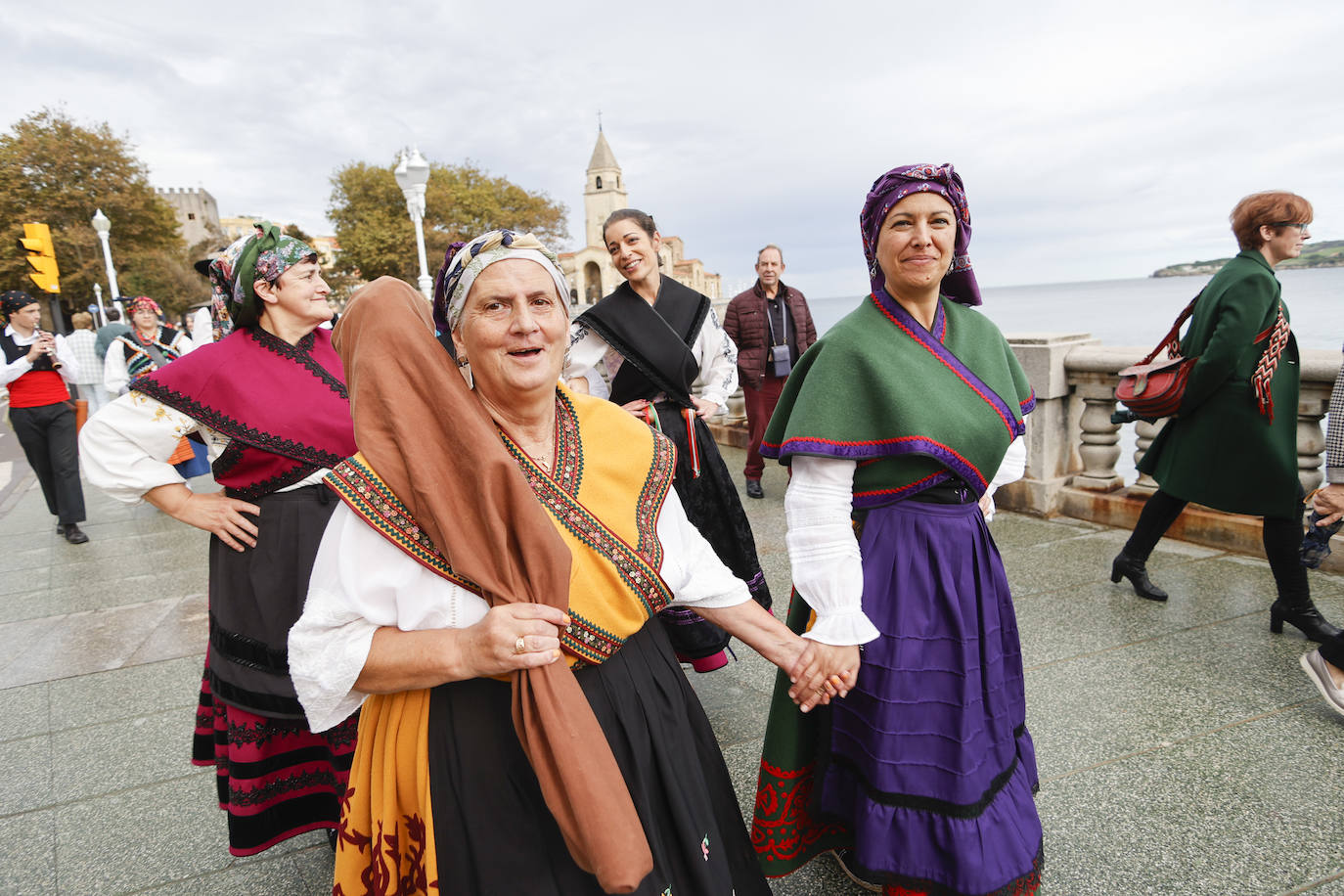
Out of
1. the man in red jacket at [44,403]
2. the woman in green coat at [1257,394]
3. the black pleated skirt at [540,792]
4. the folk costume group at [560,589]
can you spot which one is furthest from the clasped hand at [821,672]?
the man in red jacket at [44,403]

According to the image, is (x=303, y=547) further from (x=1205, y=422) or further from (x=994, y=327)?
(x=1205, y=422)

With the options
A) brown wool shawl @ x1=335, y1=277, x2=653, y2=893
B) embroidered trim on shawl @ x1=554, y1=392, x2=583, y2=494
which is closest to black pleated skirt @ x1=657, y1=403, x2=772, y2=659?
embroidered trim on shawl @ x1=554, y1=392, x2=583, y2=494

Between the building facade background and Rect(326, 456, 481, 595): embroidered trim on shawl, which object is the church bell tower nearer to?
the building facade background

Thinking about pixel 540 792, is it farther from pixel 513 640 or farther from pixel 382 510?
pixel 382 510

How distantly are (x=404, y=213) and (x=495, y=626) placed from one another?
49.2 metres

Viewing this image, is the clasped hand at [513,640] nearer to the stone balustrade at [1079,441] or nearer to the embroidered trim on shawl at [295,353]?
the embroidered trim on shawl at [295,353]

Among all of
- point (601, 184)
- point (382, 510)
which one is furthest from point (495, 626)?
point (601, 184)

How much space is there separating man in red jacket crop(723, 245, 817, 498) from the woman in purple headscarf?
5.13m

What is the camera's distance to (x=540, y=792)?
1.45m

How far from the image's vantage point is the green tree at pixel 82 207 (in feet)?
115

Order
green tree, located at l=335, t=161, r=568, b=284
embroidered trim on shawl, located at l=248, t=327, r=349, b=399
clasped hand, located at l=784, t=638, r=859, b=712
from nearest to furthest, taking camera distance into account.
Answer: clasped hand, located at l=784, t=638, r=859, b=712
embroidered trim on shawl, located at l=248, t=327, r=349, b=399
green tree, located at l=335, t=161, r=568, b=284

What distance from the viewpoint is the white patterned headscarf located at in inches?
61.3

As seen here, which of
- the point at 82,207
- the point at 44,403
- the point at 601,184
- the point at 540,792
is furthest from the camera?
the point at 601,184

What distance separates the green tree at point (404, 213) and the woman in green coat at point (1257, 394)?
4095cm
